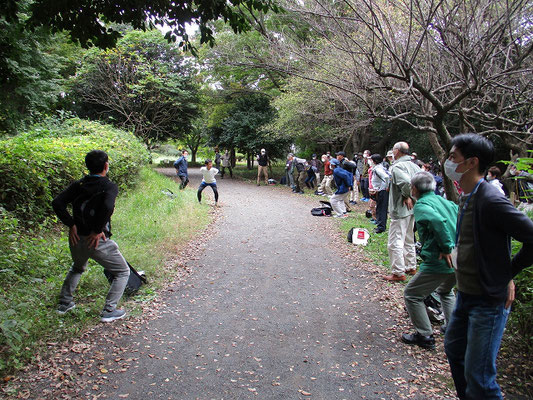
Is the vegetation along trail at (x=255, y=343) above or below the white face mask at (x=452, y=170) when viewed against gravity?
below

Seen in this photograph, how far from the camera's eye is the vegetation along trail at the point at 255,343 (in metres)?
3.21

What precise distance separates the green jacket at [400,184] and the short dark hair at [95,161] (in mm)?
4369

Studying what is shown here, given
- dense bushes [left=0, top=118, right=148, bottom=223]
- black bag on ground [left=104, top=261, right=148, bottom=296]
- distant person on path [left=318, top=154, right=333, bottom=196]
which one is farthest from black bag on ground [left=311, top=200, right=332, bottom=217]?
black bag on ground [left=104, top=261, right=148, bottom=296]

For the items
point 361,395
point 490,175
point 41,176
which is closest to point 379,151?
point 490,175

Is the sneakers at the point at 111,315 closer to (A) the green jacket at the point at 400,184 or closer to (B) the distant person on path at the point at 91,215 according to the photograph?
(B) the distant person on path at the point at 91,215

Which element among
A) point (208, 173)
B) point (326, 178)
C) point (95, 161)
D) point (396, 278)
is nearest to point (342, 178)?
point (208, 173)

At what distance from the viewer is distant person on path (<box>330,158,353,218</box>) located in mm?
10891

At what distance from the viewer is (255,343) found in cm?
400

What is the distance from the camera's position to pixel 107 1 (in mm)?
4816

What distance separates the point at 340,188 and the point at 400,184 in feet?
17.0

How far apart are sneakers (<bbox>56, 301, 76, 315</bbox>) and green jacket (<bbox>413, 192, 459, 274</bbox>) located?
4.06 meters

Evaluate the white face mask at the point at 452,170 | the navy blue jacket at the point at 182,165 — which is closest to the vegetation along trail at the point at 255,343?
the white face mask at the point at 452,170

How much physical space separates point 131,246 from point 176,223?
2.17 meters

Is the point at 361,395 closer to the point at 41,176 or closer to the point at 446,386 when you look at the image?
the point at 446,386
